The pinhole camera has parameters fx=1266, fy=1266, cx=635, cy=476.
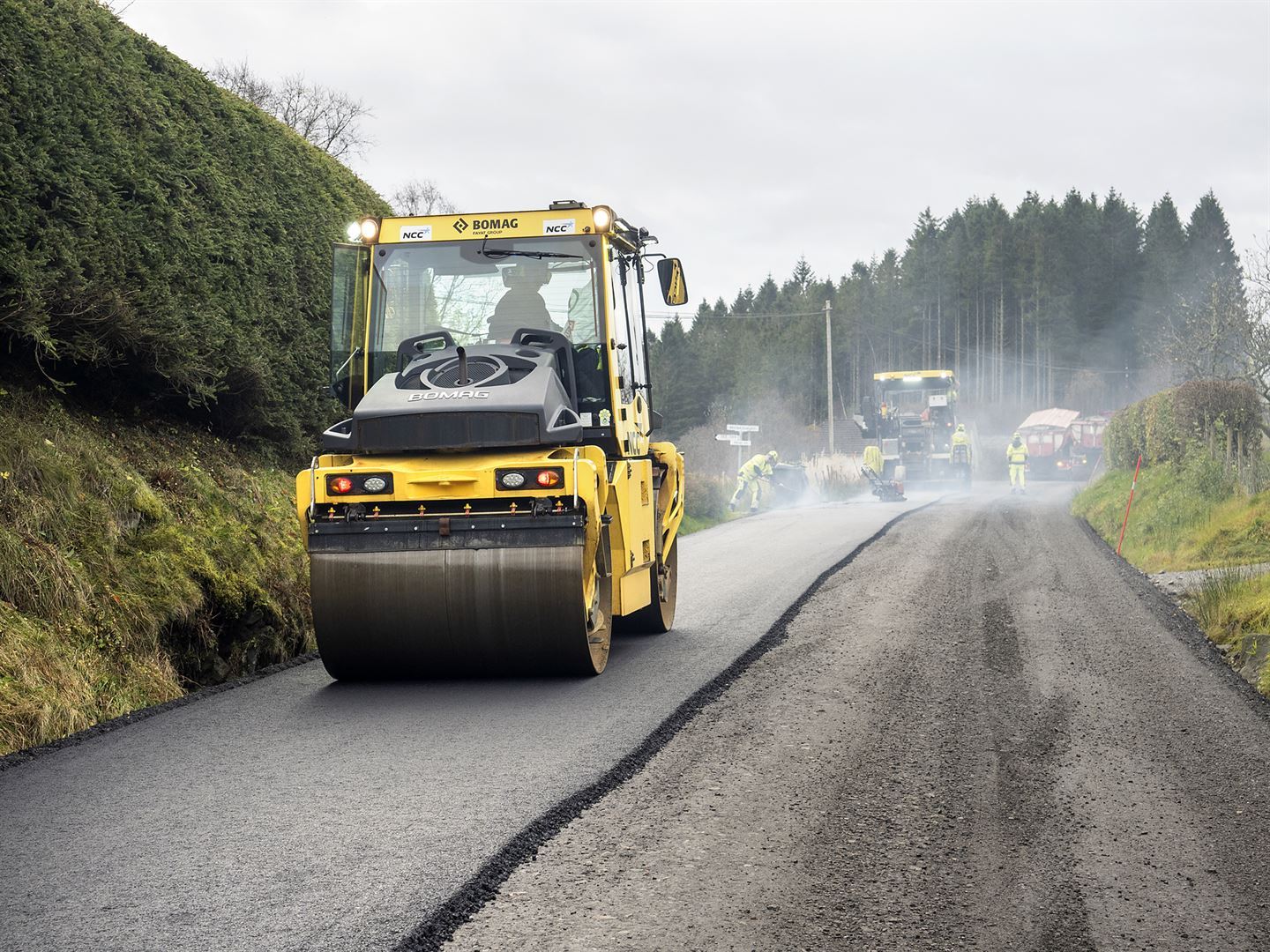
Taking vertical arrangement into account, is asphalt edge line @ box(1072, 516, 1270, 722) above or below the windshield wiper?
below

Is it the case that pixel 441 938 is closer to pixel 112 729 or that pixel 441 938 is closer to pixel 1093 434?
pixel 112 729

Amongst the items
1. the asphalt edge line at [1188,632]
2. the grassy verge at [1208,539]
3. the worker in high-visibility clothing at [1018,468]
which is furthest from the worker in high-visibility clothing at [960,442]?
the asphalt edge line at [1188,632]

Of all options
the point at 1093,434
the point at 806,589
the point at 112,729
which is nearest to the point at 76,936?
the point at 112,729

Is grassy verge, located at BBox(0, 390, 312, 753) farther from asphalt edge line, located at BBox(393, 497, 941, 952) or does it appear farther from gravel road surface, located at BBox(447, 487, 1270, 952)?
gravel road surface, located at BBox(447, 487, 1270, 952)

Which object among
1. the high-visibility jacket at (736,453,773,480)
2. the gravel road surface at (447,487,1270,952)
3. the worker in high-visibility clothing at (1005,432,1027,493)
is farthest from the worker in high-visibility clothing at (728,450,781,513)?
the gravel road surface at (447,487,1270,952)

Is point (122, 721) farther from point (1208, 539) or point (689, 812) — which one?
point (1208, 539)

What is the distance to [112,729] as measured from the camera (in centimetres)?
625

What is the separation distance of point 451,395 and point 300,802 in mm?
2955

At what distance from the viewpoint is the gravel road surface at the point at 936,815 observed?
3773 millimetres

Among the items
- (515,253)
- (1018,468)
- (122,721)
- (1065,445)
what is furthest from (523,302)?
(1065,445)

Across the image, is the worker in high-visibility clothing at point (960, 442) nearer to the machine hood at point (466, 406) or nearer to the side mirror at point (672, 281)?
the side mirror at point (672, 281)

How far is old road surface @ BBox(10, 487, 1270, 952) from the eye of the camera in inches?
149

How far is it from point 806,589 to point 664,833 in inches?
278

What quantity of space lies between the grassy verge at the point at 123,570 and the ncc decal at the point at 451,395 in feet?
7.13
